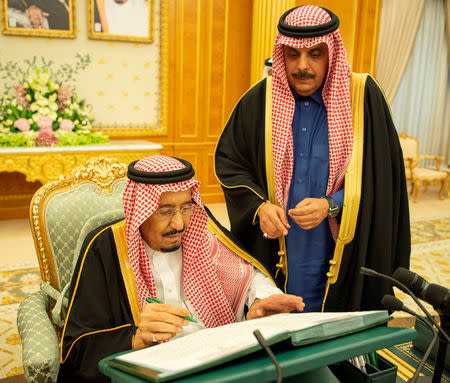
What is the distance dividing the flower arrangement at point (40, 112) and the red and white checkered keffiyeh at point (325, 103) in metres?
3.68

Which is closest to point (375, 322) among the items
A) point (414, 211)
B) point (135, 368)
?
point (135, 368)

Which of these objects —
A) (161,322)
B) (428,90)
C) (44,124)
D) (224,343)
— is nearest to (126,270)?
(161,322)

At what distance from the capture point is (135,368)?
2.60 feet

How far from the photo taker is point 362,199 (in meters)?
2.00

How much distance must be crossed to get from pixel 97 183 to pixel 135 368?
60.7 inches

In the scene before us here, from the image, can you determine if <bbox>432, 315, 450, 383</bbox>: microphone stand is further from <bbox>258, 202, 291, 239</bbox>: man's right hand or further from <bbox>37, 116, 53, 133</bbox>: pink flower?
<bbox>37, 116, 53, 133</bbox>: pink flower

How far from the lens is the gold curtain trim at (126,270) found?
1.62 meters

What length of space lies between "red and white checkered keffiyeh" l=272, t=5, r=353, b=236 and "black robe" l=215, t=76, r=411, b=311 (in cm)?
8

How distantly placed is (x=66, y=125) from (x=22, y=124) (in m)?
0.47

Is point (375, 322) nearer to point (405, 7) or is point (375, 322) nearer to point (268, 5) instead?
point (268, 5)

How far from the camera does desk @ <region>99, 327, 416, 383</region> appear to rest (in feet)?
2.41

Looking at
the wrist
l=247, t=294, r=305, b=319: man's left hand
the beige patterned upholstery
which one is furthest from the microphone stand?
the beige patterned upholstery

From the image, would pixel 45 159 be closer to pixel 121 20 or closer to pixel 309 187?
pixel 121 20

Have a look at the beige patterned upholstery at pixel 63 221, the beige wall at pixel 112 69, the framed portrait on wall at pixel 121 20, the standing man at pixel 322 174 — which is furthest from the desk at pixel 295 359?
the framed portrait on wall at pixel 121 20
